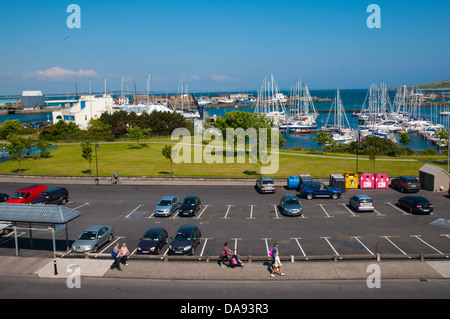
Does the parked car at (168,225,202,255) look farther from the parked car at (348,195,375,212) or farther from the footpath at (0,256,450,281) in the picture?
the parked car at (348,195,375,212)

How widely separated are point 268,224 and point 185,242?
24.3 ft

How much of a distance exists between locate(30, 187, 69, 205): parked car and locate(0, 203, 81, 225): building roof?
9.40 metres

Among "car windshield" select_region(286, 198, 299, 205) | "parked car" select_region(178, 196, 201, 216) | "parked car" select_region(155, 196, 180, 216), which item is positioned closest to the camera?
"parked car" select_region(178, 196, 201, 216)

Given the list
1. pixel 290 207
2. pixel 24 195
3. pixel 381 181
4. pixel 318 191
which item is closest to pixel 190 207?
pixel 290 207

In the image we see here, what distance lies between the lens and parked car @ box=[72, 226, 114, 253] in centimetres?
2059

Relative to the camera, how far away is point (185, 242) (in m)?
20.6

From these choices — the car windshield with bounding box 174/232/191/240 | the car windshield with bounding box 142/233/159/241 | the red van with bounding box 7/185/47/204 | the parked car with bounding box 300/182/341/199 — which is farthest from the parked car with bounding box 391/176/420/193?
the red van with bounding box 7/185/47/204

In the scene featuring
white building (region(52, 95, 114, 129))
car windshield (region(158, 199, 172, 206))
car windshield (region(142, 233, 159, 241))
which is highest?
white building (region(52, 95, 114, 129))

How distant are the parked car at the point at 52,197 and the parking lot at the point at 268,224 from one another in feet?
3.13

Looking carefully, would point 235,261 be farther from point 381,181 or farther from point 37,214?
point 381,181

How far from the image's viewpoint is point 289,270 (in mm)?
17781

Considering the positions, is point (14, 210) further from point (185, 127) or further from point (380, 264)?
point (185, 127)
